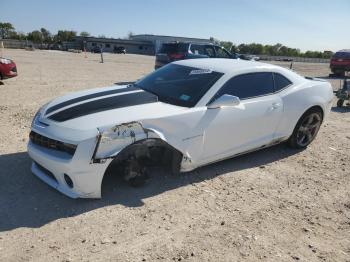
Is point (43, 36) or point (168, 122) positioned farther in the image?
A: point (43, 36)

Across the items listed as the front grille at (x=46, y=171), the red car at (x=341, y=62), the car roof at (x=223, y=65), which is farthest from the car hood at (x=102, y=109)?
the red car at (x=341, y=62)

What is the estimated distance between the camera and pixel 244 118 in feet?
15.4

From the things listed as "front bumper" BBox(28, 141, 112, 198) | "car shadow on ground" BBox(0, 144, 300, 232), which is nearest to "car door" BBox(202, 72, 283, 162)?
"car shadow on ground" BBox(0, 144, 300, 232)

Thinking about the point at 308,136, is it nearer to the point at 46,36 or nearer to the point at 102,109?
the point at 102,109

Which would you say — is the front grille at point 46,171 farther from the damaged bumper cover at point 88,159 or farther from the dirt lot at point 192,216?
the dirt lot at point 192,216

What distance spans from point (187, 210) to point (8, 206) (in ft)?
6.36

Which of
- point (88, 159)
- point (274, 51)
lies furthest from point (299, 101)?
point (274, 51)

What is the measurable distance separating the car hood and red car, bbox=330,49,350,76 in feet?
63.7

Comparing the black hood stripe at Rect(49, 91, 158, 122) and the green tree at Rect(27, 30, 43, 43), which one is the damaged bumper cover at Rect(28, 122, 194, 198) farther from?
the green tree at Rect(27, 30, 43, 43)

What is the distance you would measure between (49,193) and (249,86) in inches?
120

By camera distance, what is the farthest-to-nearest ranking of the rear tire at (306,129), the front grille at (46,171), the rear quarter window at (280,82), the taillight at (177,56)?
the taillight at (177,56) → the rear tire at (306,129) → the rear quarter window at (280,82) → the front grille at (46,171)

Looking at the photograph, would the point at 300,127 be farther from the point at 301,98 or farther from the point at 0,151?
the point at 0,151

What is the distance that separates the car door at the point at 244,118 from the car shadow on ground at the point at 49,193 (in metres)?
0.37

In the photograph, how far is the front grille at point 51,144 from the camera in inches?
140
